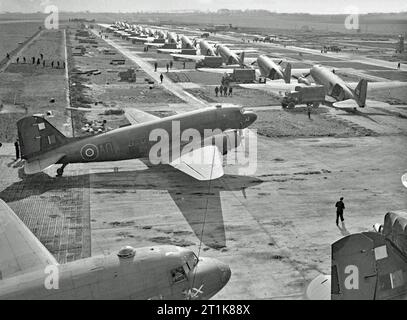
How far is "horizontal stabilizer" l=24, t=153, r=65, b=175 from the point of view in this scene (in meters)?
33.1

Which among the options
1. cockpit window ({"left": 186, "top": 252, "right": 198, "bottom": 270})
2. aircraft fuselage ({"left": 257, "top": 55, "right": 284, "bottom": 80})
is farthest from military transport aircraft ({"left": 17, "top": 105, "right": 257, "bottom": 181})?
aircraft fuselage ({"left": 257, "top": 55, "right": 284, "bottom": 80})

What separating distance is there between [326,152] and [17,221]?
101 ft

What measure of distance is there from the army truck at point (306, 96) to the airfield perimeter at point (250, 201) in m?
8.07

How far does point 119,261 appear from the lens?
17.7 metres

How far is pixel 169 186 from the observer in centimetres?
3519

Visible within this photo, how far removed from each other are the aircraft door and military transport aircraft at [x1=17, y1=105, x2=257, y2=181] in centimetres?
1627

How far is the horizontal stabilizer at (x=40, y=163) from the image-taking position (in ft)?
109

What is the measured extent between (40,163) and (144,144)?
27.0ft

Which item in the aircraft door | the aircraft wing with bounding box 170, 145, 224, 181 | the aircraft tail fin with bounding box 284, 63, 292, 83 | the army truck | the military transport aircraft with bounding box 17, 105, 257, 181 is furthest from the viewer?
the aircraft tail fin with bounding box 284, 63, 292, 83

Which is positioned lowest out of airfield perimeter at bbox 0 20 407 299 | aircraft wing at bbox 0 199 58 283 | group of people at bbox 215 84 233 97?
→ airfield perimeter at bbox 0 20 407 299

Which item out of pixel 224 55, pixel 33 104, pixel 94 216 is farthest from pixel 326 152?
pixel 224 55

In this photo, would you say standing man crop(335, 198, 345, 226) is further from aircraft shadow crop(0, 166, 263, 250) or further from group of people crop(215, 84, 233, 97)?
group of people crop(215, 84, 233, 97)
